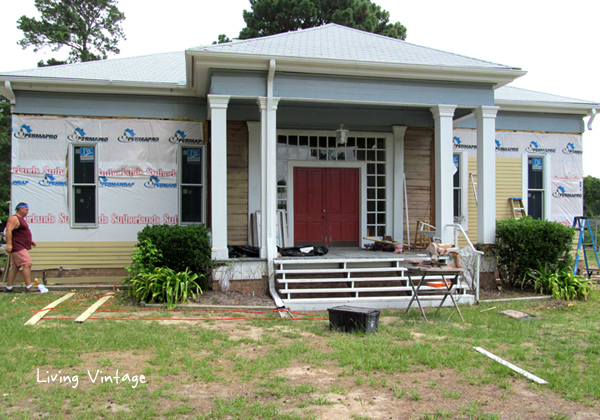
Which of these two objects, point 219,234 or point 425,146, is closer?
point 219,234

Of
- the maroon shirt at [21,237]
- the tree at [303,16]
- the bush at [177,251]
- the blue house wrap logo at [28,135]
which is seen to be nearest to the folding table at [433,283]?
the bush at [177,251]

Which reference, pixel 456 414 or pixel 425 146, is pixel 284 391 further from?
pixel 425 146

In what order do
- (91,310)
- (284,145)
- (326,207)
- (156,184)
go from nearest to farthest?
1. (91,310)
2. (156,184)
3. (284,145)
4. (326,207)

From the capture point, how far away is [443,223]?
8609 mm

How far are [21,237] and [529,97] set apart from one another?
38.1 feet

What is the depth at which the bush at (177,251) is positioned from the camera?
24.8ft

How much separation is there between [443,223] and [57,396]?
6.89 metres

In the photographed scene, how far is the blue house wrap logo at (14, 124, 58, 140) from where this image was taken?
30.4ft

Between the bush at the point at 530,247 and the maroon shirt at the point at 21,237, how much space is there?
8820mm

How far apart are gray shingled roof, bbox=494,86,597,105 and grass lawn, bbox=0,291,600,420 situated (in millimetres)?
6340

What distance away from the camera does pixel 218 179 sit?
7992mm

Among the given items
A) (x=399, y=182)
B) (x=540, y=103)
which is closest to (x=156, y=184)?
(x=399, y=182)

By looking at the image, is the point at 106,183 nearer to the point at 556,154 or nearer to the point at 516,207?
the point at 516,207

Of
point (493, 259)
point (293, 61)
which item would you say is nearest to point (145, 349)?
point (293, 61)
